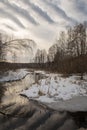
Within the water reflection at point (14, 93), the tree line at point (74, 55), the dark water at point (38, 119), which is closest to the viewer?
the dark water at point (38, 119)

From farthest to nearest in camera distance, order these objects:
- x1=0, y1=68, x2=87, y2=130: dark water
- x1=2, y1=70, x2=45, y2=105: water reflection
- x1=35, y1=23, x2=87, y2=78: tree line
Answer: x1=35, y1=23, x2=87, y2=78: tree line < x1=2, y1=70, x2=45, y2=105: water reflection < x1=0, y1=68, x2=87, y2=130: dark water

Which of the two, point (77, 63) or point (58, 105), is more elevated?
point (77, 63)

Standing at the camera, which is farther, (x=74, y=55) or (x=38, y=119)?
(x=74, y=55)

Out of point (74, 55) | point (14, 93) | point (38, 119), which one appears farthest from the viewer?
point (74, 55)

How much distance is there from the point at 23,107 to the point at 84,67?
699 inches

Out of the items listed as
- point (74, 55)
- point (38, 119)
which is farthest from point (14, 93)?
point (74, 55)

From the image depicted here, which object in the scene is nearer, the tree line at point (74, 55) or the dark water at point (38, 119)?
the dark water at point (38, 119)

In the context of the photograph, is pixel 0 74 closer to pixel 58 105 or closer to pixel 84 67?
pixel 84 67

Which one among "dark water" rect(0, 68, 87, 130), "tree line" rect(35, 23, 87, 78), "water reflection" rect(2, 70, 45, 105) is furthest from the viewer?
"tree line" rect(35, 23, 87, 78)

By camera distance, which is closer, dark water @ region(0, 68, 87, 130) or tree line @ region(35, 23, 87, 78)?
dark water @ region(0, 68, 87, 130)

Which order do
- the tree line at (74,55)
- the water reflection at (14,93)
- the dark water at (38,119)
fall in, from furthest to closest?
1. the tree line at (74,55)
2. the water reflection at (14,93)
3. the dark water at (38,119)

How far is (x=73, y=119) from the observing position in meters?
9.81

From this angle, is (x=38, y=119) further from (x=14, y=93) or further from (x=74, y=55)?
(x=74, y=55)

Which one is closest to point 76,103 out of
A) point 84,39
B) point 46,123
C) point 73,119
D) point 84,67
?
point 73,119
